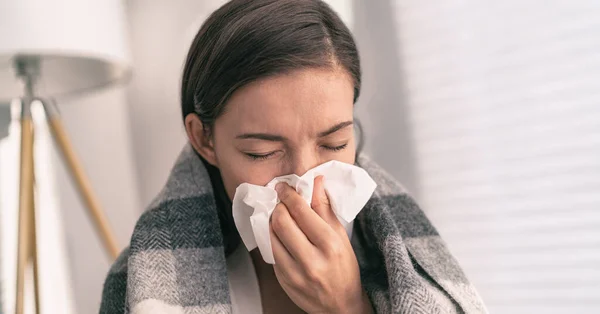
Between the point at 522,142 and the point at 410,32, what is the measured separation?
343mm

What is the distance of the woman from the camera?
725 mm

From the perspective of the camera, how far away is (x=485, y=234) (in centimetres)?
114

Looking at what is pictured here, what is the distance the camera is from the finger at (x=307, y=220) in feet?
2.37

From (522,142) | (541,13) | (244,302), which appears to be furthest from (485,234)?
(244,302)

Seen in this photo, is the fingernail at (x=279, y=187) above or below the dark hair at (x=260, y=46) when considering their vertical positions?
below

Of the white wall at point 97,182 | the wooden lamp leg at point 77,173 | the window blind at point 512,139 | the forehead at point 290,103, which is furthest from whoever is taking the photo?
the white wall at point 97,182

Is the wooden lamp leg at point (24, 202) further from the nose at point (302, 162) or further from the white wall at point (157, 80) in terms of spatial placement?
the nose at point (302, 162)

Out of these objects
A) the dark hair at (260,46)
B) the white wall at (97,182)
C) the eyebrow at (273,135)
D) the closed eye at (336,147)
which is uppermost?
the dark hair at (260,46)

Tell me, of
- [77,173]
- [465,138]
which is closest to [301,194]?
[465,138]

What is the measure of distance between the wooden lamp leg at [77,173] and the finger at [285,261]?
62 centimetres

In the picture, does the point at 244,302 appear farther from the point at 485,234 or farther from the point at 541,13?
the point at 541,13

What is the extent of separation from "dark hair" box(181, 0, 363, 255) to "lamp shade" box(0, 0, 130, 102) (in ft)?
1.18

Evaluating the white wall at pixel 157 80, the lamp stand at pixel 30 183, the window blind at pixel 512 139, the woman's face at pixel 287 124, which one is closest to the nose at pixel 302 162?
the woman's face at pixel 287 124

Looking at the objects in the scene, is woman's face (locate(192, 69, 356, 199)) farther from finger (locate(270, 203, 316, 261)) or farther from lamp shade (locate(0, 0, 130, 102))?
lamp shade (locate(0, 0, 130, 102))
